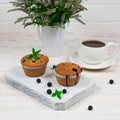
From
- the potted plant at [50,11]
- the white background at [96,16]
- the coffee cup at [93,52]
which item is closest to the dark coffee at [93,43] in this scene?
the coffee cup at [93,52]

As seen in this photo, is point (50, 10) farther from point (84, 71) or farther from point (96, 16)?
point (96, 16)

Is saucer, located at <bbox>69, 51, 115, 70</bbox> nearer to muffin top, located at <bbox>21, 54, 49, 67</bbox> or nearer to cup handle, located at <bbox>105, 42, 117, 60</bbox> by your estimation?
cup handle, located at <bbox>105, 42, 117, 60</bbox>

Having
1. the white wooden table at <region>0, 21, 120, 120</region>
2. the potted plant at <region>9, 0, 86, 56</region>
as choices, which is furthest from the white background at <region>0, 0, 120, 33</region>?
the potted plant at <region>9, 0, 86, 56</region>

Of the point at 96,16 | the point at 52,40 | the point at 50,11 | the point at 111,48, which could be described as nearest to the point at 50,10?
the point at 50,11

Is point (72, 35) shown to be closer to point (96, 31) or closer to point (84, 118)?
point (96, 31)

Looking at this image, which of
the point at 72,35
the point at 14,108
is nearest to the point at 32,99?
the point at 14,108
